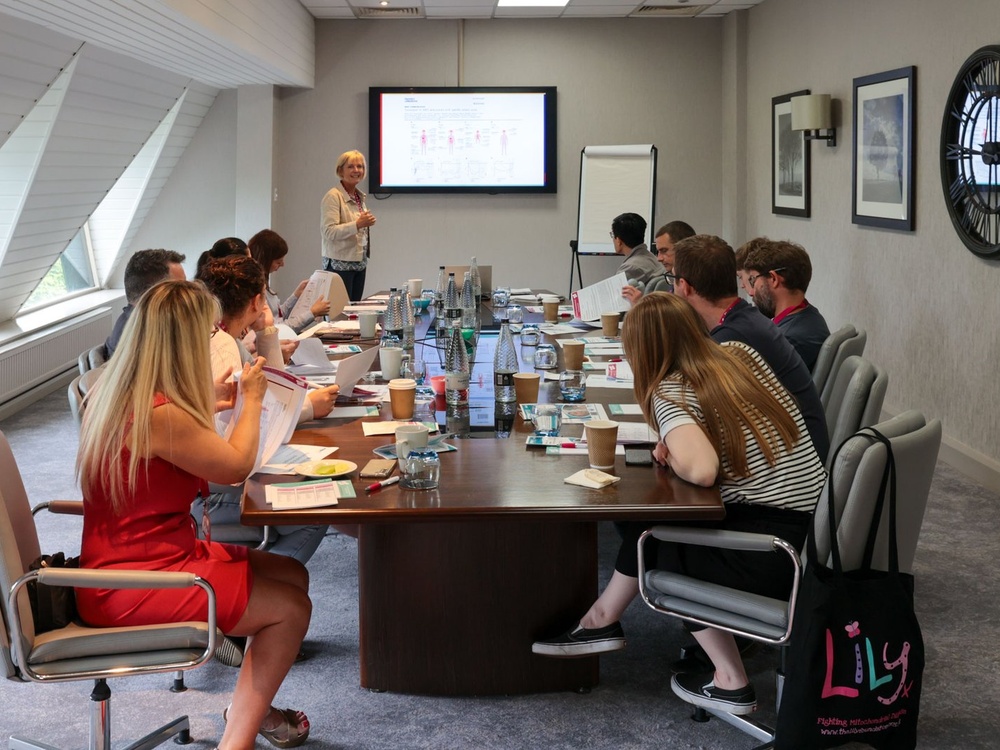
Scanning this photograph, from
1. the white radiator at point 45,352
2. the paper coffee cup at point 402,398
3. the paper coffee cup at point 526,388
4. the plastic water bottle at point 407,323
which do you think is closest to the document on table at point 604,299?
the plastic water bottle at point 407,323

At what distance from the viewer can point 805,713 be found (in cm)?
206

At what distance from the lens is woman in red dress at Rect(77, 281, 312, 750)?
2.16 metres

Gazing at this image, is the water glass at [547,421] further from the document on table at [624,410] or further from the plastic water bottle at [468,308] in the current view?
the plastic water bottle at [468,308]

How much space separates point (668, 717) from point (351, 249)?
5132mm

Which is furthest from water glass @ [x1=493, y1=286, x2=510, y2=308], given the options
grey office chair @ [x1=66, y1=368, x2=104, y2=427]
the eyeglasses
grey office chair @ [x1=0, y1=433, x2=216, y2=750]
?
grey office chair @ [x1=0, y1=433, x2=216, y2=750]

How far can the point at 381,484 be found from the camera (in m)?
2.42

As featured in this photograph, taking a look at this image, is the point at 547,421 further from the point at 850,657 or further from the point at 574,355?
the point at 850,657

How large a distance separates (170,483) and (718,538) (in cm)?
120

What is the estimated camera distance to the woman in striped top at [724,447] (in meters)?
2.40

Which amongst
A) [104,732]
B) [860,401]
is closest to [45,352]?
[104,732]

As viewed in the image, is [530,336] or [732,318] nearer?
[732,318]

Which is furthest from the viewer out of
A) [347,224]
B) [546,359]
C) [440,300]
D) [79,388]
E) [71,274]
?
[71,274]

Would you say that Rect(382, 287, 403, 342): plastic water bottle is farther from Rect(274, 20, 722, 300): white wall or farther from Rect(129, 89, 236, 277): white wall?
Rect(129, 89, 236, 277): white wall

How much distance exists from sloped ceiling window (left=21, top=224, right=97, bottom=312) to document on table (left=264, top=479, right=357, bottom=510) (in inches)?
240
